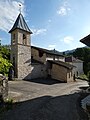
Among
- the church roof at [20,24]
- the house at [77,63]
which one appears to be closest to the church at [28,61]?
the church roof at [20,24]

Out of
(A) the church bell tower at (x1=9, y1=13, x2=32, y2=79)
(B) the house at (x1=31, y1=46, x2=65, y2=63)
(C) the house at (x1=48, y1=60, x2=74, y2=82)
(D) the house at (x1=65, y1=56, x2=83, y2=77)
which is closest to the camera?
(A) the church bell tower at (x1=9, y1=13, x2=32, y2=79)

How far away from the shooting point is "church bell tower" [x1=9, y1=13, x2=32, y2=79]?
28.3m

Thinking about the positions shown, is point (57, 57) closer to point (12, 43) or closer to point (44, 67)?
point (44, 67)

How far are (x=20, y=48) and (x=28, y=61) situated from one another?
9.61 ft

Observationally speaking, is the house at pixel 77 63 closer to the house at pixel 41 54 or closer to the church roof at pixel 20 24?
the house at pixel 41 54

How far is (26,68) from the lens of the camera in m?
29.4

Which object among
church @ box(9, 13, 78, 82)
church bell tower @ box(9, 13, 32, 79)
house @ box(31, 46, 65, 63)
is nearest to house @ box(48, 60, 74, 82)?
church @ box(9, 13, 78, 82)

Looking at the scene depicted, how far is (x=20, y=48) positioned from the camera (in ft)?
94.3

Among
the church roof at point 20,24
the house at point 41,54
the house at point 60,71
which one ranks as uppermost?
the church roof at point 20,24

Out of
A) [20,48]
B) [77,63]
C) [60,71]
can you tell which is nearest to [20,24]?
[20,48]

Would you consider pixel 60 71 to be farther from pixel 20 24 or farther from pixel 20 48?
pixel 20 24

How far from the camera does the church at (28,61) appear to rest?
1122 inches

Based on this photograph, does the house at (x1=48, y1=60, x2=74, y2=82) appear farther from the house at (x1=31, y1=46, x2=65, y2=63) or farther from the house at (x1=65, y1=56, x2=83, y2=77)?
the house at (x1=65, y1=56, x2=83, y2=77)

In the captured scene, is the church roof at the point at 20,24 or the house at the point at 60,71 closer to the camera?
the church roof at the point at 20,24
